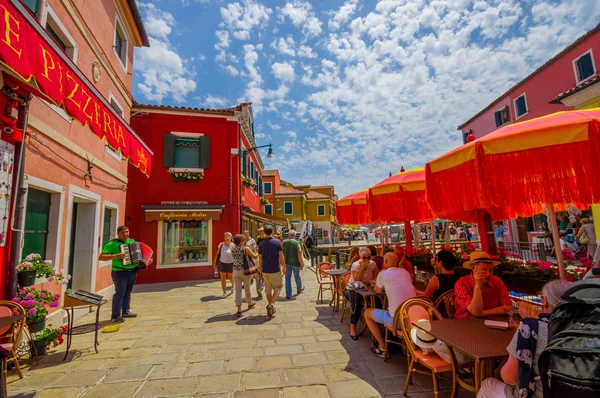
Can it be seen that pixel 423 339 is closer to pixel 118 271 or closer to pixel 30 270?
pixel 30 270

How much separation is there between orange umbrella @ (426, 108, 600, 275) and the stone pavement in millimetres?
2024

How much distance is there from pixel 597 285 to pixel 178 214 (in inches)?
418

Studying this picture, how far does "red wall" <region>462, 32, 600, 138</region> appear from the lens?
37.2ft

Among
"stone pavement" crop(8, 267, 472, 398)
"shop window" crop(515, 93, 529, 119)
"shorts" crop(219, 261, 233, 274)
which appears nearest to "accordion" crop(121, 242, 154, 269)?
"stone pavement" crop(8, 267, 472, 398)

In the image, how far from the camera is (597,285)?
120cm

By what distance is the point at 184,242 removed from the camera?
10453mm

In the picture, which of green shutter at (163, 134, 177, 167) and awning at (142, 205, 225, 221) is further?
green shutter at (163, 134, 177, 167)

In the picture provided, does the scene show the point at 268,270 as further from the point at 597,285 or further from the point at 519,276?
the point at 597,285

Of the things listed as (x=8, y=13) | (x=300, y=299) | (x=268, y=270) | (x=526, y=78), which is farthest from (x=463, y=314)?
(x=526, y=78)

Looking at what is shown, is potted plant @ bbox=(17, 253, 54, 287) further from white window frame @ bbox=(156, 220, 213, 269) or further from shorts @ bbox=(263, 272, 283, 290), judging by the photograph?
white window frame @ bbox=(156, 220, 213, 269)

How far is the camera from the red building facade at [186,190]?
33.1 ft

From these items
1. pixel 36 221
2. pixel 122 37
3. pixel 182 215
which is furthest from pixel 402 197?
pixel 122 37

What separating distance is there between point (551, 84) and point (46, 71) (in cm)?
1845

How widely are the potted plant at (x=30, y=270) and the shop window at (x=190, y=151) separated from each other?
7.23 metres
